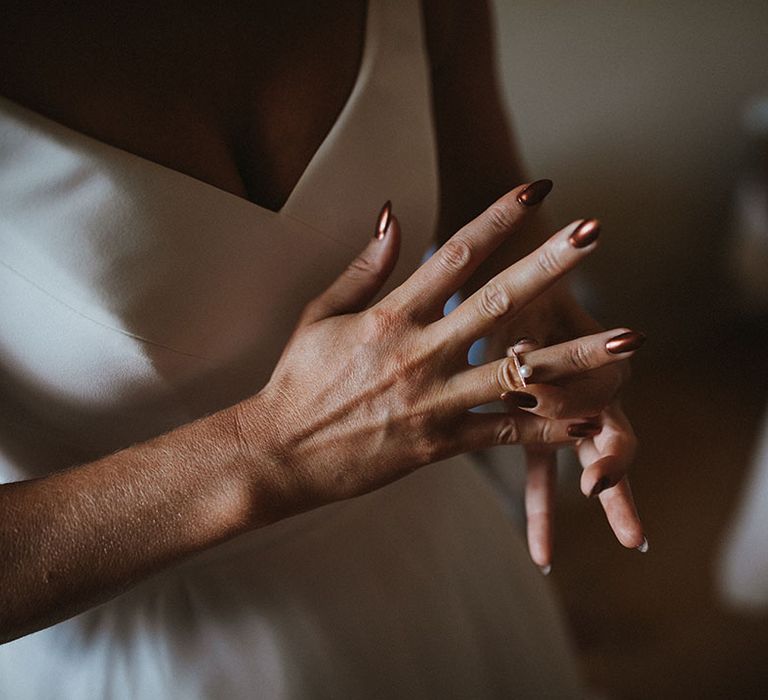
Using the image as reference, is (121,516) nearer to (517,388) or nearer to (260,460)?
(260,460)

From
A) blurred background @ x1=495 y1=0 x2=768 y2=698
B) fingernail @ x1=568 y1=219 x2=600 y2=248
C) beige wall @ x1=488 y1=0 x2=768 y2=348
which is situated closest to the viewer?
fingernail @ x1=568 y1=219 x2=600 y2=248

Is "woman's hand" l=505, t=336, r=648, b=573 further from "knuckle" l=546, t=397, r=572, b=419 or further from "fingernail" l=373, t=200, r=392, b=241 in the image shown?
"fingernail" l=373, t=200, r=392, b=241

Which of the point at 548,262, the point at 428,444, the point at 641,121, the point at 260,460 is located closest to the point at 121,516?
the point at 260,460

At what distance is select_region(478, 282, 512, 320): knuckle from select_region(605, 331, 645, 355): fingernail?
0.07 meters

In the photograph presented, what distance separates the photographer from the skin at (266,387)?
45 centimetres

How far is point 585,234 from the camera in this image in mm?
433

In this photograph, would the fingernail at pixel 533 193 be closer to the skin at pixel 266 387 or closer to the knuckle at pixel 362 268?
the skin at pixel 266 387

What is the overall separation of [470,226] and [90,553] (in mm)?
306

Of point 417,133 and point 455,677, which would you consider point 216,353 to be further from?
point 455,677

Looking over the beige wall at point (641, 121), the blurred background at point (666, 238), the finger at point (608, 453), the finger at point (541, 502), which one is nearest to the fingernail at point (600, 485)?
the finger at point (608, 453)

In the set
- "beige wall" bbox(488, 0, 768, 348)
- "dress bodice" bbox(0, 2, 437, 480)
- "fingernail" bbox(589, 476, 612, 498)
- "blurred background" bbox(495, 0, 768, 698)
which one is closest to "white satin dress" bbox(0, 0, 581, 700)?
"dress bodice" bbox(0, 2, 437, 480)

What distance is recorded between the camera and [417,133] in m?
0.63

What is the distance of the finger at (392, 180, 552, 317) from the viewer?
473mm

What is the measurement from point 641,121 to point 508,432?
1.77m
